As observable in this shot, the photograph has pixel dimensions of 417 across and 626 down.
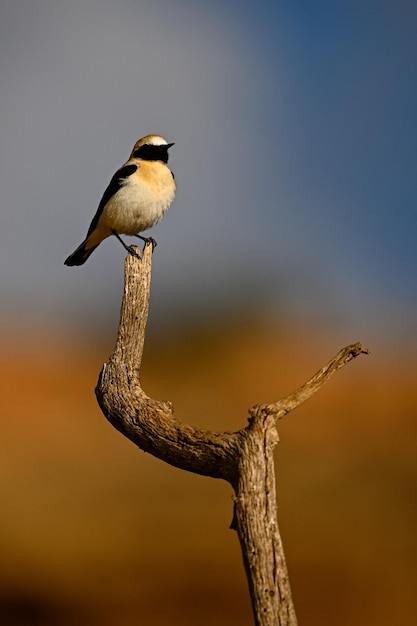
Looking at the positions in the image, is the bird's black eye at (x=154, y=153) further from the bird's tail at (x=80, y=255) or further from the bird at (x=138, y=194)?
the bird's tail at (x=80, y=255)

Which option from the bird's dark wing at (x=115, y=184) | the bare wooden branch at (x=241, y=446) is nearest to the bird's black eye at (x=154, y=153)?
the bird's dark wing at (x=115, y=184)

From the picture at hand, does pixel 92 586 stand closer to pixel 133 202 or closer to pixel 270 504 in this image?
pixel 133 202

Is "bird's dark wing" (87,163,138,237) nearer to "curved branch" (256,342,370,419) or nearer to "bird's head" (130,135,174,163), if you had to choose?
"bird's head" (130,135,174,163)

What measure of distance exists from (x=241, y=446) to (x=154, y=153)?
436 centimetres

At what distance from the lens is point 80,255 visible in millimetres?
8312

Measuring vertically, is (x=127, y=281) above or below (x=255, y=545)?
above

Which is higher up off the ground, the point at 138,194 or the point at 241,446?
the point at 138,194

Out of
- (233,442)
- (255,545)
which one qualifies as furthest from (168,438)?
(255,545)

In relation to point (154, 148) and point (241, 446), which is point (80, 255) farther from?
point (241, 446)

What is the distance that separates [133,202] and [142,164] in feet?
1.72

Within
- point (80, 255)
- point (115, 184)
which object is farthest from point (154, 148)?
point (80, 255)

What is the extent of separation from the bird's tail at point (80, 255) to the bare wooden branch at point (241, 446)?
9.89 ft

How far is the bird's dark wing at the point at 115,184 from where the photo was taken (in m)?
7.76

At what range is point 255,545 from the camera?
4008 millimetres
